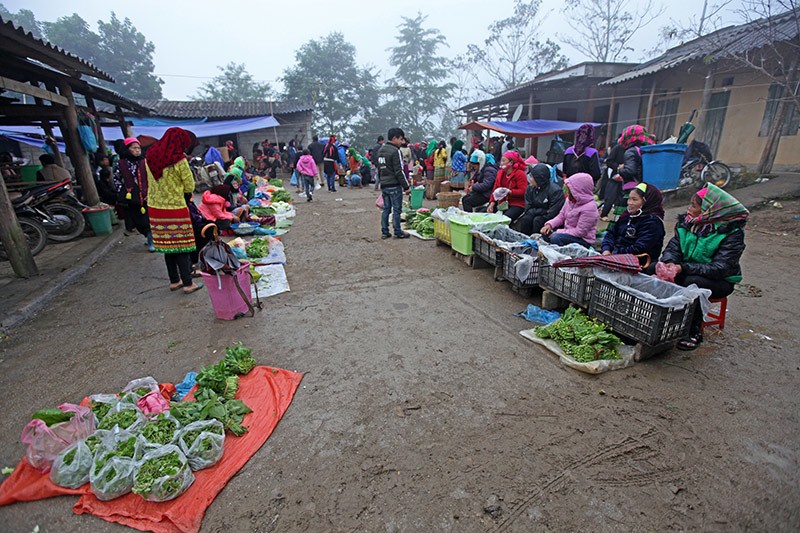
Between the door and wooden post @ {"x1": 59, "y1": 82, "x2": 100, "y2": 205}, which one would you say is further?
the door

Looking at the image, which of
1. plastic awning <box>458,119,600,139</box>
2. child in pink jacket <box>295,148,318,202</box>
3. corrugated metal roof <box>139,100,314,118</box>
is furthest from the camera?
corrugated metal roof <box>139,100,314,118</box>

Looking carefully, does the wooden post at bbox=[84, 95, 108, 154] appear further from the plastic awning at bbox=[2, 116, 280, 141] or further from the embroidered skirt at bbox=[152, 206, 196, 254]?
the embroidered skirt at bbox=[152, 206, 196, 254]

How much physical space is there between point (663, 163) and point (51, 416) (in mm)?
10948

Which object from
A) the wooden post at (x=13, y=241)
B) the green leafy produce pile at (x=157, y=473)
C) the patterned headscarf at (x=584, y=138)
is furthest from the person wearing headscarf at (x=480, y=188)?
the wooden post at (x=13, y=241)

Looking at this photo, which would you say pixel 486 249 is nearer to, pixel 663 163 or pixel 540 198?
pixel 540 198

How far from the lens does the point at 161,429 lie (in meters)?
2.38

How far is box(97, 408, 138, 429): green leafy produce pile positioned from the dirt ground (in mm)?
421

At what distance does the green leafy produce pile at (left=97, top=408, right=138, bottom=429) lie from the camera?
2402 mm

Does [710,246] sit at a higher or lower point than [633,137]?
lower

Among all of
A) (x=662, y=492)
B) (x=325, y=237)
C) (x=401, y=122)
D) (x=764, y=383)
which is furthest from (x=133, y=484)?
(x=401, y=122)

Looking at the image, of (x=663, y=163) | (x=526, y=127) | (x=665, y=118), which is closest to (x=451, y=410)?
(x=663, y=163)

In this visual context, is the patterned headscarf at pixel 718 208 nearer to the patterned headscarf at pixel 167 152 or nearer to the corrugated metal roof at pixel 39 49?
the patterned headscarf at pixel 167 152

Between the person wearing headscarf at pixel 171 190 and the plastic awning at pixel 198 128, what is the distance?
12.0 meters

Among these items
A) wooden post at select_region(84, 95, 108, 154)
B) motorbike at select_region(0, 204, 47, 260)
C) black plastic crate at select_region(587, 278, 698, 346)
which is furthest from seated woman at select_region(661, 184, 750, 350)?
wooden post at select_region(84, 95, 108, 154)
